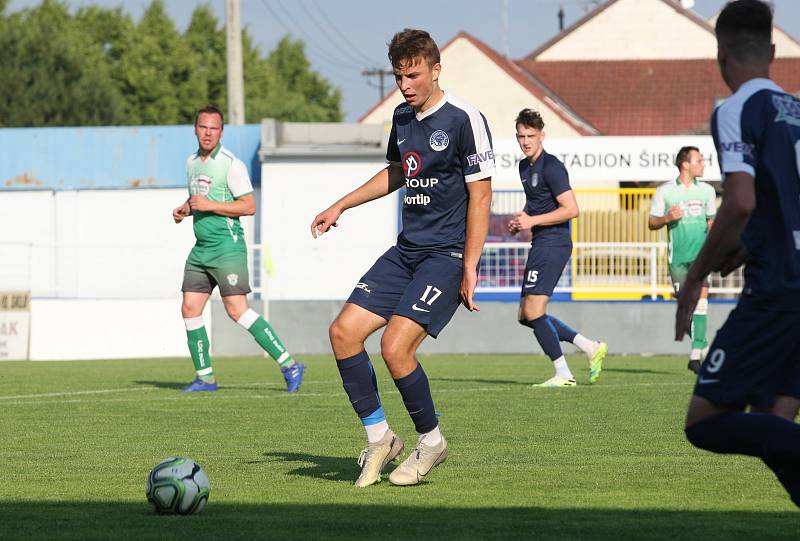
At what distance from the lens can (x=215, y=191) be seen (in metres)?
13.1

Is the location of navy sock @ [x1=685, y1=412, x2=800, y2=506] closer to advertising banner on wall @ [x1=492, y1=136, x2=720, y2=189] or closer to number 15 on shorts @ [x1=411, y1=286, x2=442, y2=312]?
number 15 on shorts @ [x1=411, y1=286, x2=442, y2=312]

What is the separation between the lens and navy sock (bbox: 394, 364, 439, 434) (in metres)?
7.36

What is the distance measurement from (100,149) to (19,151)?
1777 millimetres

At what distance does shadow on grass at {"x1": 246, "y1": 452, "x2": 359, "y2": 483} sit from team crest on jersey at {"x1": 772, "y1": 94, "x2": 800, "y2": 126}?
3285 millimetres

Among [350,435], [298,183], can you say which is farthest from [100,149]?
[350,435]

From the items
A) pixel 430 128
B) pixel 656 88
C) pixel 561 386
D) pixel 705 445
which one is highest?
pixel 656 88

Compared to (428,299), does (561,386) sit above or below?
below

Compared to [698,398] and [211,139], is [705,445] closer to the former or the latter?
[698,398]

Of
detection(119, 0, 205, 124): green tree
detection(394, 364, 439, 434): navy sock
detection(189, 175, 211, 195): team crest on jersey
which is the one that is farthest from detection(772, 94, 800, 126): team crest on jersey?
detection(119, 0, 205, 124): green tree

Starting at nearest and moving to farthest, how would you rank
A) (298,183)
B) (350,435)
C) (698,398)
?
1. (698,398)
2. (350,435)
3. (298,183)

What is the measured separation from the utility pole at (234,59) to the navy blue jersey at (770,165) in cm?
2790

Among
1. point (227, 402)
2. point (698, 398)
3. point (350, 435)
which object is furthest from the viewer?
point (227, 402)

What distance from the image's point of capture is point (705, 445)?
5.27 m

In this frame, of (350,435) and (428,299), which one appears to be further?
(350,435)
